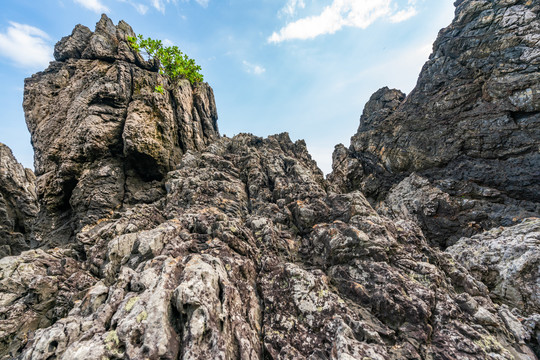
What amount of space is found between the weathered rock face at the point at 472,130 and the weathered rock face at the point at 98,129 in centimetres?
3602

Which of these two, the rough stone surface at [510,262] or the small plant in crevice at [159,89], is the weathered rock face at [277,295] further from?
the small plant in crevice at [159,89]

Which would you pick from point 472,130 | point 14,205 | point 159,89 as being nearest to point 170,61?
point 159,89

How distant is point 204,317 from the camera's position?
1089 centimetres

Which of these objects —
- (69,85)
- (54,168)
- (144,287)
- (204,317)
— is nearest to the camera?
(204,317)

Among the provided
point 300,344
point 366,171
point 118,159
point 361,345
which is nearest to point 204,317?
point 300,344

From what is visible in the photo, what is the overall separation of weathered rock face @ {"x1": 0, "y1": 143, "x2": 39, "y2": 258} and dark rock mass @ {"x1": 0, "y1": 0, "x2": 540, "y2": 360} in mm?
325

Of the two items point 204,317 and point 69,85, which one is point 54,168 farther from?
point 204,317

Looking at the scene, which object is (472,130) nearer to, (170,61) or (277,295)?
(277,295)

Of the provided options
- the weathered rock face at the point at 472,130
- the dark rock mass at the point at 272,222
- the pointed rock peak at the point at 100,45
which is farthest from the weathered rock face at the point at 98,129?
the weathered rock face at the point at 472,130

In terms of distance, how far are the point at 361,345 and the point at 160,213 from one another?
22.2 meters

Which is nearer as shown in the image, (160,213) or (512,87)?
(160,213)

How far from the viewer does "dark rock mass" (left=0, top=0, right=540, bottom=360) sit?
37.8ft

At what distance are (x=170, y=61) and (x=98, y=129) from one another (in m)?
25.2

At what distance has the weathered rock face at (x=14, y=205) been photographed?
38812 mm
